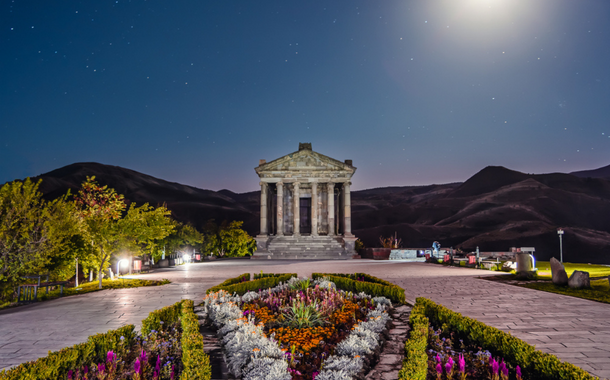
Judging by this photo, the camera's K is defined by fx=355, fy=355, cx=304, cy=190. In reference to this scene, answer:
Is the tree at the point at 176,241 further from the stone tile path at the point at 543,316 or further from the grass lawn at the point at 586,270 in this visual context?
the grass lawn at the point at 586,270

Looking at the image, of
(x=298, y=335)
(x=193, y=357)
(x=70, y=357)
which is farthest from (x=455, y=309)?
(x=70, y=357)

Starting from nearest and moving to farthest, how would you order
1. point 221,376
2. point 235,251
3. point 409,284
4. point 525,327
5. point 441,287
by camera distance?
point 221,376 < point 525,327 < point 441,287 < point 409,284 < point 235,251

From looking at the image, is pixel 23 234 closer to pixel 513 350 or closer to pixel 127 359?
pixel 127 359

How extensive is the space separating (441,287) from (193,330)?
1079cm

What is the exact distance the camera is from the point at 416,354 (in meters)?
4.87

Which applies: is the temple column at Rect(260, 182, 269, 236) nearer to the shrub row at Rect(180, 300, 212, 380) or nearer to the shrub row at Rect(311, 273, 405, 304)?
the shrub row at Rect(311, 273, 405, 304)

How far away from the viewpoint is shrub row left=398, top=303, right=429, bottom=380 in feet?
14.4

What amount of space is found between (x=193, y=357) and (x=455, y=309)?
23.8ft

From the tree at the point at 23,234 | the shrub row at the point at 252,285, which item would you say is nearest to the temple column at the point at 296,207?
the shrub row at the point at 252,285

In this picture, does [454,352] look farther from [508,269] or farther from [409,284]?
[508,269]

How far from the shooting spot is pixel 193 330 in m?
6.14

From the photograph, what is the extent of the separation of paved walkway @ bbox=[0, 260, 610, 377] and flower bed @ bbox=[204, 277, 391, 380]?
251 centimetres

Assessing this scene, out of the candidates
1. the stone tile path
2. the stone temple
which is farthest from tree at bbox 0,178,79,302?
the stone temple

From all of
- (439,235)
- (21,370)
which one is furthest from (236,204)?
(21,370)
